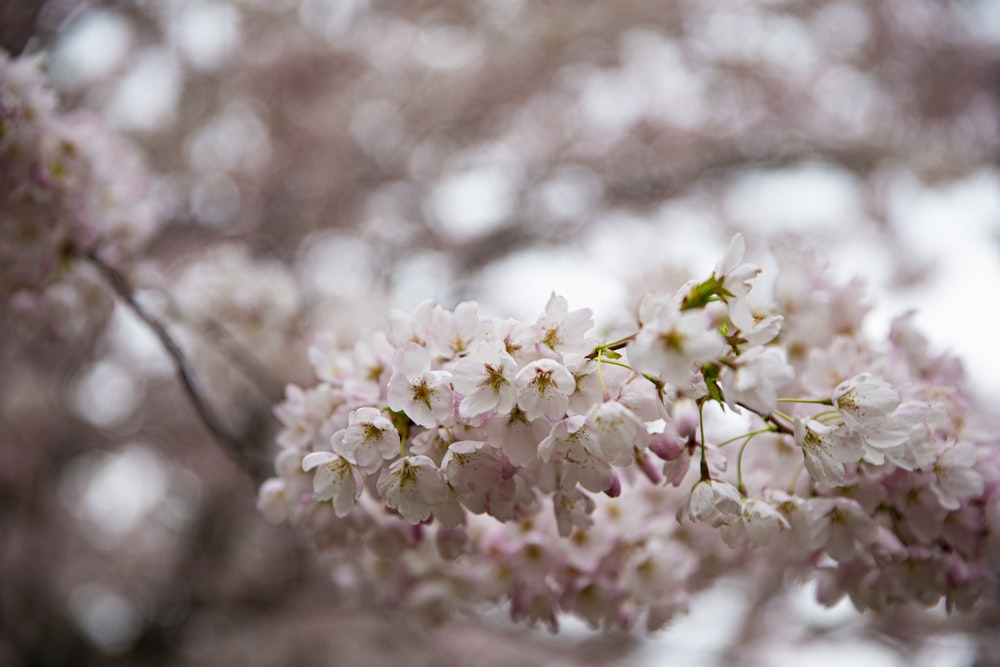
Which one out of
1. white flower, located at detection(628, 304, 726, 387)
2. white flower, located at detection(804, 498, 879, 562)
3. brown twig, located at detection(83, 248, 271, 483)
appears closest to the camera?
white flower, located at detection(628, 304, 726, 387)

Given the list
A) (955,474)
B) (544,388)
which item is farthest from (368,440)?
(955,474)

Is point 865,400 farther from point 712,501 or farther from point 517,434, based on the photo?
point 517,434

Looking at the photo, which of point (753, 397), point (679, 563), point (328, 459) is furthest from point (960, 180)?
point (328, 459)

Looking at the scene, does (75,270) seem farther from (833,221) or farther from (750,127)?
(833,221)

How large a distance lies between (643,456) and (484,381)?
0.24m

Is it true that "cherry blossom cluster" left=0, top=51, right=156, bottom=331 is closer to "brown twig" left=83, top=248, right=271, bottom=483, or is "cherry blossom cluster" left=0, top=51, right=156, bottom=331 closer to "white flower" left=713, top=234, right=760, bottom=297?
"brown twig" left=83, top=248, right=271, bottom=483

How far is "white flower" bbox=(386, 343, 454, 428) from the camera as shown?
0.75 metres

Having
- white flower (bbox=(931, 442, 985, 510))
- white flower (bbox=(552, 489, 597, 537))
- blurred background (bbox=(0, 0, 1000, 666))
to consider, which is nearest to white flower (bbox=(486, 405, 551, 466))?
white flower (bbox=(552, 489, 597, 537))

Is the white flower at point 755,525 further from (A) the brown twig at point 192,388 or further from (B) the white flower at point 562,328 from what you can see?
(A) the brown twig at point 192,388

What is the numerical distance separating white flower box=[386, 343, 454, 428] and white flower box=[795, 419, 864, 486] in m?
0.38

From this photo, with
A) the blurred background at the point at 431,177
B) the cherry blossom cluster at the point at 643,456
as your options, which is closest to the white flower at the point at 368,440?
the cherry blossom cluster at the point at 643,456

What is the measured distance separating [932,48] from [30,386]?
513 centimetres

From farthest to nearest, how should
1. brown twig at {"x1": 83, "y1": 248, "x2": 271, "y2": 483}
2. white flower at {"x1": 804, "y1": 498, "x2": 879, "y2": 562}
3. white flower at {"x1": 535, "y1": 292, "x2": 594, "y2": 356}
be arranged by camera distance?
brown twig at {"x1": 83, "y1": 248, "x2": 271, "y2": 483} < white flower at {"x1": 804, "y1": 498, "x2": 879, "y2": 562} < white flower at {"x1": 535, "y1": 292, "x2": 594, "y2": 356}

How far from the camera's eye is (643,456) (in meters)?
0.84
